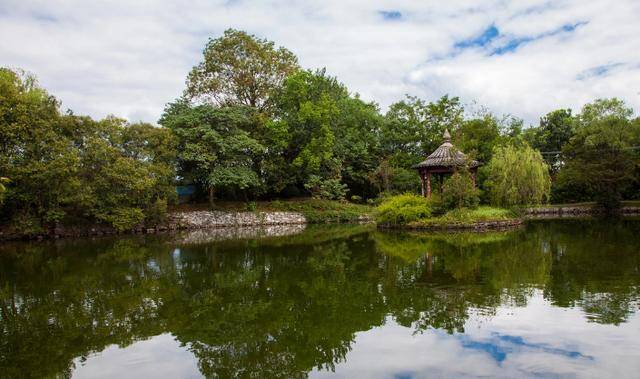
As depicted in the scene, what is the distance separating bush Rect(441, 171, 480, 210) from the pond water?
9.03 m

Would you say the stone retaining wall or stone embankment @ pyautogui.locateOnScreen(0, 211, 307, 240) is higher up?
stone embankment @ pyautogui.locateOnScreen(0, 211, 307, 240)

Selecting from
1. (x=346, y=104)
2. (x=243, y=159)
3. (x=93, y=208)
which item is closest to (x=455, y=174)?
(x=243, y=159)

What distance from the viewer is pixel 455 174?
2458cm

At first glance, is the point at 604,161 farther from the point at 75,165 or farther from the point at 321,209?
the point at 75,165

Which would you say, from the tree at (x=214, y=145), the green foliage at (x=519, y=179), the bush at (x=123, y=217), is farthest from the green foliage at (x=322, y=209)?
the green foliage at (x=519, y=179)

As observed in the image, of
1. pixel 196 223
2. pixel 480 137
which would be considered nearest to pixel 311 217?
pixel 196 223

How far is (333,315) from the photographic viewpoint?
26.8ft

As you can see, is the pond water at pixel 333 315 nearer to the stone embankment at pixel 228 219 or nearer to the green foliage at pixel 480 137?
the stone embankment at pixel 228 219

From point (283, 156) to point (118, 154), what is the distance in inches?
498

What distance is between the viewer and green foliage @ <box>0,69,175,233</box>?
22.9 m

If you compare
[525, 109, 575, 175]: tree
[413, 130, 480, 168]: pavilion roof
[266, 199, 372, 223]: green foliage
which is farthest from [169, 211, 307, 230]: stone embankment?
[525, 109, 575, 175]: tree

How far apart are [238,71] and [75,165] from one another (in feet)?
46.5

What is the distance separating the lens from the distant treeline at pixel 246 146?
23984 mm

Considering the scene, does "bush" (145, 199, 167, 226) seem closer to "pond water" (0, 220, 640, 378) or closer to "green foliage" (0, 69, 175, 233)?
"green foliage" (0, 69, 175, 233)
